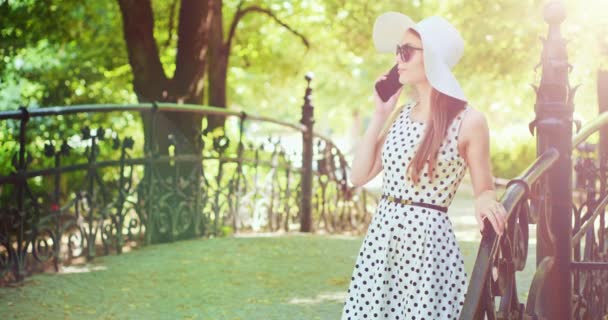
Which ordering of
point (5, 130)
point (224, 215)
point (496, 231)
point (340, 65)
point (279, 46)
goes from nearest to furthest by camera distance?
point (496, 231)
point (5, 130)
point (224, 215)
point (279, 46)
point (340, 65)

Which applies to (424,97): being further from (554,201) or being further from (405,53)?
(554,201)

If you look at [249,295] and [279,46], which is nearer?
[249,295]

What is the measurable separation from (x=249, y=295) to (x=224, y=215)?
406 centimetres

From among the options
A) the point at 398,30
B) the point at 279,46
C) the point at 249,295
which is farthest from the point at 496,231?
the point at 279,46

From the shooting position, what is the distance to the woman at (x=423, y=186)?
4.16m

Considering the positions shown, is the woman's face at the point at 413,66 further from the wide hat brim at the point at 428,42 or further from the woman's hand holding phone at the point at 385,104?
the woman's hand holding phone at the point at 385,104

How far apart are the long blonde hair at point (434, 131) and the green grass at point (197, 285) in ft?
10.4

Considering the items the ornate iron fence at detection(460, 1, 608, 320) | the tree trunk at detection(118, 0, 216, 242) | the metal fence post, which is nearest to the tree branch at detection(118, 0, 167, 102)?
the tree trunk at detection(118, 0, 216, 242)

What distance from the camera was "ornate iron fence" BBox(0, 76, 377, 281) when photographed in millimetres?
8477

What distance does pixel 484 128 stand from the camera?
4148 millimetres

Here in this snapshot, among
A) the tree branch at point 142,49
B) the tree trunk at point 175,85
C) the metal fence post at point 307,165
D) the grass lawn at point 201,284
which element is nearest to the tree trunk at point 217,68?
the metal fence post at point 307,165

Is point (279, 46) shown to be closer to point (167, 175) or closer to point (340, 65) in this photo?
point (340, 65)

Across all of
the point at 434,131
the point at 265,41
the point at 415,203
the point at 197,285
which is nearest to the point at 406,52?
the point at 434,131

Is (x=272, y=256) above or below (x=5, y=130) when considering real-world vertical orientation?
below
